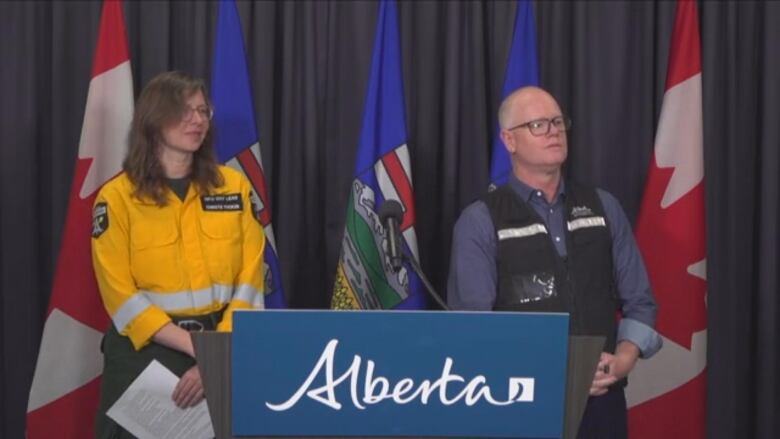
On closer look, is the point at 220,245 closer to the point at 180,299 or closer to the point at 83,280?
the point at 180,299

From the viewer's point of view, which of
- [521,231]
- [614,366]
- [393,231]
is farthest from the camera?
[521,231]

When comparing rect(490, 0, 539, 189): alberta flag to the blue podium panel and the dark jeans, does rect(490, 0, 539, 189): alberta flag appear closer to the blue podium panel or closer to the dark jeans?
the dark jeans

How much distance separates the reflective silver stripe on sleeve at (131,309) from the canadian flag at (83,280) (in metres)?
0.74

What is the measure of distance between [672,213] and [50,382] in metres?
2.16

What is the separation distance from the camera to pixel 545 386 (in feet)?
5.91

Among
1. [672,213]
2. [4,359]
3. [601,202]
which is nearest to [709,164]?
[672,213]

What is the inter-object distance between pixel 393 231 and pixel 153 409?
3.18 ft

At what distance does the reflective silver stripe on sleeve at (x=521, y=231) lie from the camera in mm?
2580

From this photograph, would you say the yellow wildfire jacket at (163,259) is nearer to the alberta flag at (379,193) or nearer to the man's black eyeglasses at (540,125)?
the alberta flag at (379,193)

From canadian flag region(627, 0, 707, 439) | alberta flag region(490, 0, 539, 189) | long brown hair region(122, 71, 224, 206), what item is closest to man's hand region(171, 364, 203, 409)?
long brown hair region(122, 71, 224, 206)

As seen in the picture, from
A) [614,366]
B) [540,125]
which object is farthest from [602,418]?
[540,125]

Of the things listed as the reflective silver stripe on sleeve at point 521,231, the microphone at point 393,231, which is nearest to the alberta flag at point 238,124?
the reflective silver stripe on sleeve at point 521,231

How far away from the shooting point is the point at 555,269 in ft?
8.37

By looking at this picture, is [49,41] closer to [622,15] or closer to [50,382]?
[50,382]
